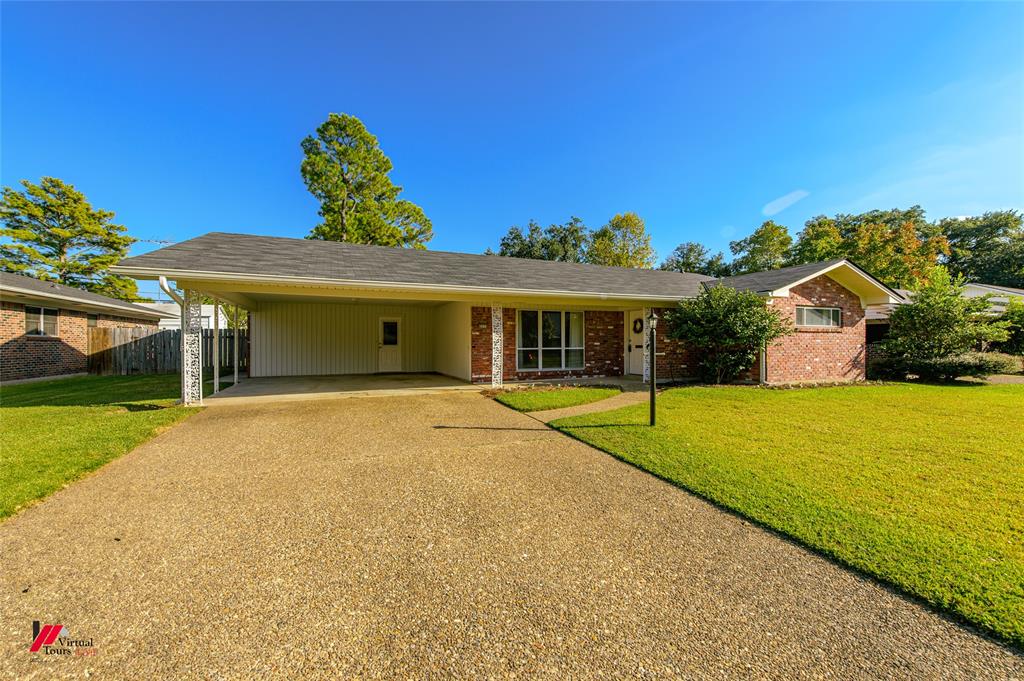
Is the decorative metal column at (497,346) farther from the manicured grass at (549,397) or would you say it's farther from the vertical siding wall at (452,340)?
the vertical siding wall at (452,340)

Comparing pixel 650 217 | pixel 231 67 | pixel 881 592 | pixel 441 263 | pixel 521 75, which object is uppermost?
pixel 650 217

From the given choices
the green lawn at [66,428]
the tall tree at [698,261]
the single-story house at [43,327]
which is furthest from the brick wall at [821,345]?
the tall tree at [698,261]

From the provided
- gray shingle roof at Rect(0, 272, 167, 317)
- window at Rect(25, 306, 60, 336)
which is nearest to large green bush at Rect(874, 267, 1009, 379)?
gray shingle roof at Rect(0, 272, 167, 317)

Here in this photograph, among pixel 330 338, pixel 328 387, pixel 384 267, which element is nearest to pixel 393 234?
pixel 330 338

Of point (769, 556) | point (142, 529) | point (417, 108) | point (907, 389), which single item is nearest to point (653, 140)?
point (417, 108)

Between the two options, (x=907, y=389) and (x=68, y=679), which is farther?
(x=907, y=389)

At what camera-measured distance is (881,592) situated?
2.29 metres

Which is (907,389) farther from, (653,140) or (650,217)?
(650,217)

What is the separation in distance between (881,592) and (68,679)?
13.6 feet

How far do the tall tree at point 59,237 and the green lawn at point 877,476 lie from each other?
89.1 ft

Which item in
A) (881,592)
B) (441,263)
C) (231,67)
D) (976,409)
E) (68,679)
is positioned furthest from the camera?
(441,263)

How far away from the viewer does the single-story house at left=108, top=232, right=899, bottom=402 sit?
8957mm

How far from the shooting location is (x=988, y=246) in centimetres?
3244

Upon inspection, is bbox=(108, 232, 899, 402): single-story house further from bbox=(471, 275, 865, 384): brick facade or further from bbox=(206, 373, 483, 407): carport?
bbox=(206, 373, 483, 407): carport
